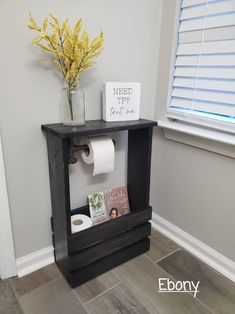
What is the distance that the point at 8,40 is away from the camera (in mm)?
981

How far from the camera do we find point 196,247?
4.80 feet

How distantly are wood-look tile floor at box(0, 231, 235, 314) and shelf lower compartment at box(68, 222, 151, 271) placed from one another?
0.12 m

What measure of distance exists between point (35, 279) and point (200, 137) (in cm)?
112

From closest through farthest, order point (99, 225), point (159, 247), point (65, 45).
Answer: point (65, 45) → point (99, 225) → point (159, 247)

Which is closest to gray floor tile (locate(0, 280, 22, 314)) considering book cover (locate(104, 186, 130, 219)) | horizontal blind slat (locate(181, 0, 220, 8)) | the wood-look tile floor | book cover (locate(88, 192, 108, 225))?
the wood-look tile floor

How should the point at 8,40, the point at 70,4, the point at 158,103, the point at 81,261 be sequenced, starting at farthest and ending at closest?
1. the point at 158,103
2. the point at 81,261
3. the point at 70,4
4. the point at 8,40

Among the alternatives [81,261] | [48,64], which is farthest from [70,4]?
[81,261]

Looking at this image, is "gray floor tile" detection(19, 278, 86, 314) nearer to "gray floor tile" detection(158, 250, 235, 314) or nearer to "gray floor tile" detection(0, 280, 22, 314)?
"gray floor tile" detection(0, 280, 22, 314)

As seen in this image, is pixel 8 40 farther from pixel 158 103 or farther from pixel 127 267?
pixel 127 267

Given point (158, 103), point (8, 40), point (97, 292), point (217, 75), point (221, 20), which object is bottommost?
point (97, 292)

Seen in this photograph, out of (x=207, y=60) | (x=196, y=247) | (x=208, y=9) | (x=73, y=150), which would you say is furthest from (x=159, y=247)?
(x=208, y=9)

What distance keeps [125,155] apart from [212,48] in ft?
2.37

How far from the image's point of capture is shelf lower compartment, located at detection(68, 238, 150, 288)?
123cm

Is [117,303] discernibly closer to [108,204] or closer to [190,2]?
[108,204]
